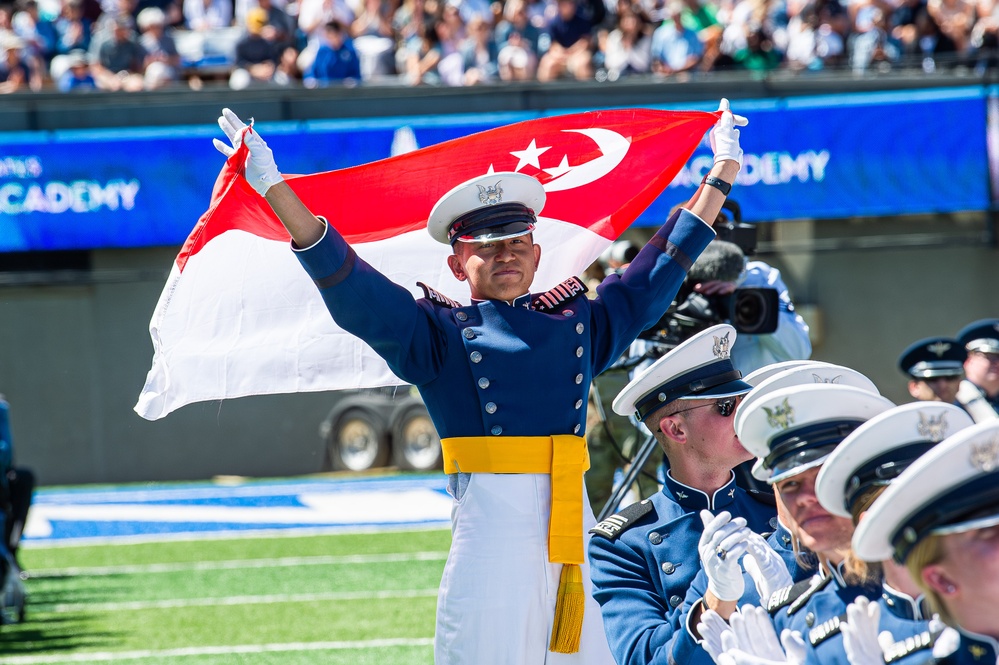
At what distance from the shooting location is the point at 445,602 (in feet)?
11.7

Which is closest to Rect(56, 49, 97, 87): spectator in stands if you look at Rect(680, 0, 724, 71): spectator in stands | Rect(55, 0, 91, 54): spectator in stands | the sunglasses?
Rect(55, 0, 91, 54): spectator in stands

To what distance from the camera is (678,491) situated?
3631 mm

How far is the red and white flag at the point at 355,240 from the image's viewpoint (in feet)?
13.4

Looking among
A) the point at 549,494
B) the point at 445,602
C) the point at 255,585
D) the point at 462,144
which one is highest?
the point at 462,144

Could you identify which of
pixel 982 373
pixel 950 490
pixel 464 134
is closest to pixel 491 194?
pixel 950 490

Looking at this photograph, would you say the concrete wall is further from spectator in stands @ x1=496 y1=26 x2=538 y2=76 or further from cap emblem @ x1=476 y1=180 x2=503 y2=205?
cap emblem @ x1=476 y1=180 x2=503 y2=205

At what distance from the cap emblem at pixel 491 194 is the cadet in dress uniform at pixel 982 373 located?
15.5ft

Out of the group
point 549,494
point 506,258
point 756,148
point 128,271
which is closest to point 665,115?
point 506,258

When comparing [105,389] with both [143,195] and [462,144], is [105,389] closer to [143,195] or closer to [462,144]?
[143,195]

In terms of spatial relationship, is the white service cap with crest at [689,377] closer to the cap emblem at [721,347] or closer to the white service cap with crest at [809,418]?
the cap emblem at [721,347]

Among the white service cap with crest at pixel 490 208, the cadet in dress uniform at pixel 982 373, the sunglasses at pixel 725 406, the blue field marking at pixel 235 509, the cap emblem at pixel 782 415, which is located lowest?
the blue field marking at pixel 235 509

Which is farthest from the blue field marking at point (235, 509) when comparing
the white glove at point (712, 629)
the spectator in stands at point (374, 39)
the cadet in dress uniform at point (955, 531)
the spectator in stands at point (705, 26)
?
the cadet in dress uniform at point (955, 531)

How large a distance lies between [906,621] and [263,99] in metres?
12.8

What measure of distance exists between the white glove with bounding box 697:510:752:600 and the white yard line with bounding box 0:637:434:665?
4641 millimetres
